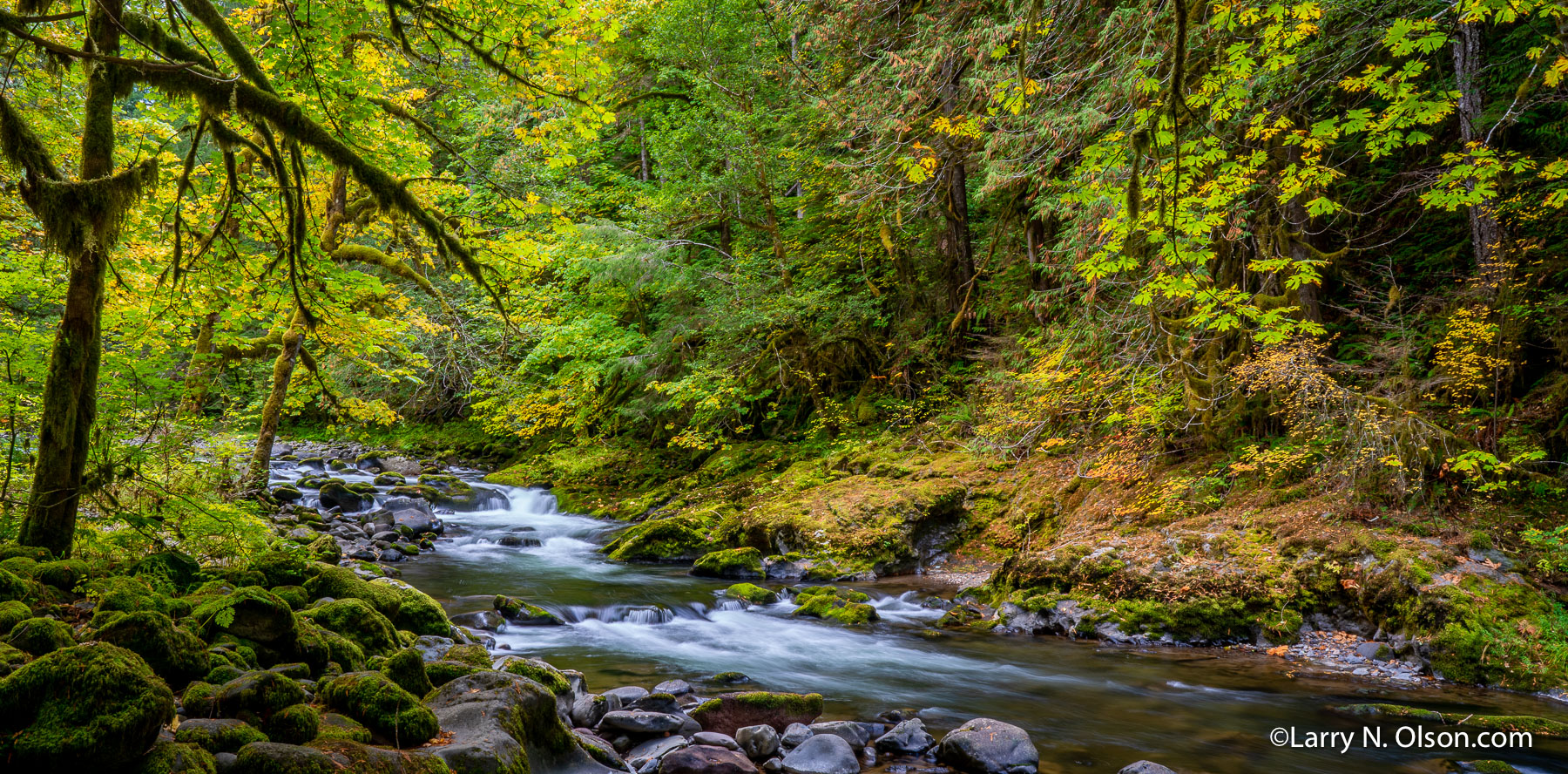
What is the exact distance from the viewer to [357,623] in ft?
15.5

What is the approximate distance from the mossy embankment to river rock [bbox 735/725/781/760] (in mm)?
3922

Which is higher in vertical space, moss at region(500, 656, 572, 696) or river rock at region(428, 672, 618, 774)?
river rock at region(428, 672, 618, 774)

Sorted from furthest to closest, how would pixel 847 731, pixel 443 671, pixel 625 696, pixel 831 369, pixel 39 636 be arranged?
pixel 831 369 → pixel 625 696 → pixel 847 731 → pixel 443 671 → pixel 39 636

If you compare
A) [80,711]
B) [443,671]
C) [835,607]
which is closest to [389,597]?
[443,671]

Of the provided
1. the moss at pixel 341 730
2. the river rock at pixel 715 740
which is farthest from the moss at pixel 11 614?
the river rock at pixel 715 740

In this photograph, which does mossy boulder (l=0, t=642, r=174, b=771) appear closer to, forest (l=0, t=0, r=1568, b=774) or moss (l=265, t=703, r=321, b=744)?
forest (l=0, t=0, r=1568, b=774)

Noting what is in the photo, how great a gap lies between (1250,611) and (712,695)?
5039 mm

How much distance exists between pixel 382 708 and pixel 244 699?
529 mm

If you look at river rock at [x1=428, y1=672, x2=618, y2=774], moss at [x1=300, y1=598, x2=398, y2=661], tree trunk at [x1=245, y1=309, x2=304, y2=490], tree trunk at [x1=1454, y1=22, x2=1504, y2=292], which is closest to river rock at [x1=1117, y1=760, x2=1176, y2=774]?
river rock at [x1=428, y1=672, x2=618, y2=774]

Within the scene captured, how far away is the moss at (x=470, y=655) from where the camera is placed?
4.78 meters

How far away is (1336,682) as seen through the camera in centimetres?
580

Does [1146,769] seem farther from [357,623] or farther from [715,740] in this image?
[357,623]

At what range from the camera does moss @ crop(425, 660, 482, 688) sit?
4.34 metres

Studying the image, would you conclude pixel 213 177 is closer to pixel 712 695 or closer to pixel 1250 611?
pixel 712 695
